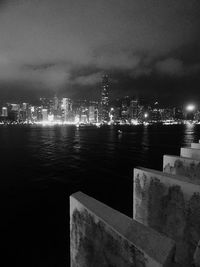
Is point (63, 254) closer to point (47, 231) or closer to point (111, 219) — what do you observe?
point (47, 231)

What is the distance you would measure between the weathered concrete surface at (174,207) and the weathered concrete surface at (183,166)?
8.73 ft

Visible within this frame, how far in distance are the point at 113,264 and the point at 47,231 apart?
8.31m

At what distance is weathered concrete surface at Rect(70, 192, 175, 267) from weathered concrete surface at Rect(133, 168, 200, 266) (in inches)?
121

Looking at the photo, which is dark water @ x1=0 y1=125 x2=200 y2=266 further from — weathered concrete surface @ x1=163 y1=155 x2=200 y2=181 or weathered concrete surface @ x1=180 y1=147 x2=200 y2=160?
weathered concrete surface @ x1=180 y1=147 x2=200 y2=160

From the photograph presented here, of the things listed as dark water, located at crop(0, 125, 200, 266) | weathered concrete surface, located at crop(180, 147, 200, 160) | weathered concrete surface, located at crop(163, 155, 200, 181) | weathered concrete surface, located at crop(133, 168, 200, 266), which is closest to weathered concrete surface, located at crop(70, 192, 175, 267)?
weathered concrete surface, located at crop(133, 168, 200, 266)

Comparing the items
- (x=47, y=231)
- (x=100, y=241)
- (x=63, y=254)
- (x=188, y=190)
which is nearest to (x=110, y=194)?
(x=47, y=231)

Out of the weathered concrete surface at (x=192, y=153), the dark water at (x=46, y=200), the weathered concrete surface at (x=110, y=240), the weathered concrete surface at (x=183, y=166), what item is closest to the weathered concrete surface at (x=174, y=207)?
the weathered concrete surface at (x=183, y=166)

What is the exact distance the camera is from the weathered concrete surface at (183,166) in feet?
33.2

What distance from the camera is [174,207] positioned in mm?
7516

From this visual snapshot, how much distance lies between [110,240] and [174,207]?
143 inches

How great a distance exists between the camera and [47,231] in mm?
12016

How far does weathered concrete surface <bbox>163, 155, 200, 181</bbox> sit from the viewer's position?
10109 millimetres

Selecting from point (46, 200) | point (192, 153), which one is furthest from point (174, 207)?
point (46, 200)

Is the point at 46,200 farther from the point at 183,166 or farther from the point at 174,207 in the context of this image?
the point at 174,207
